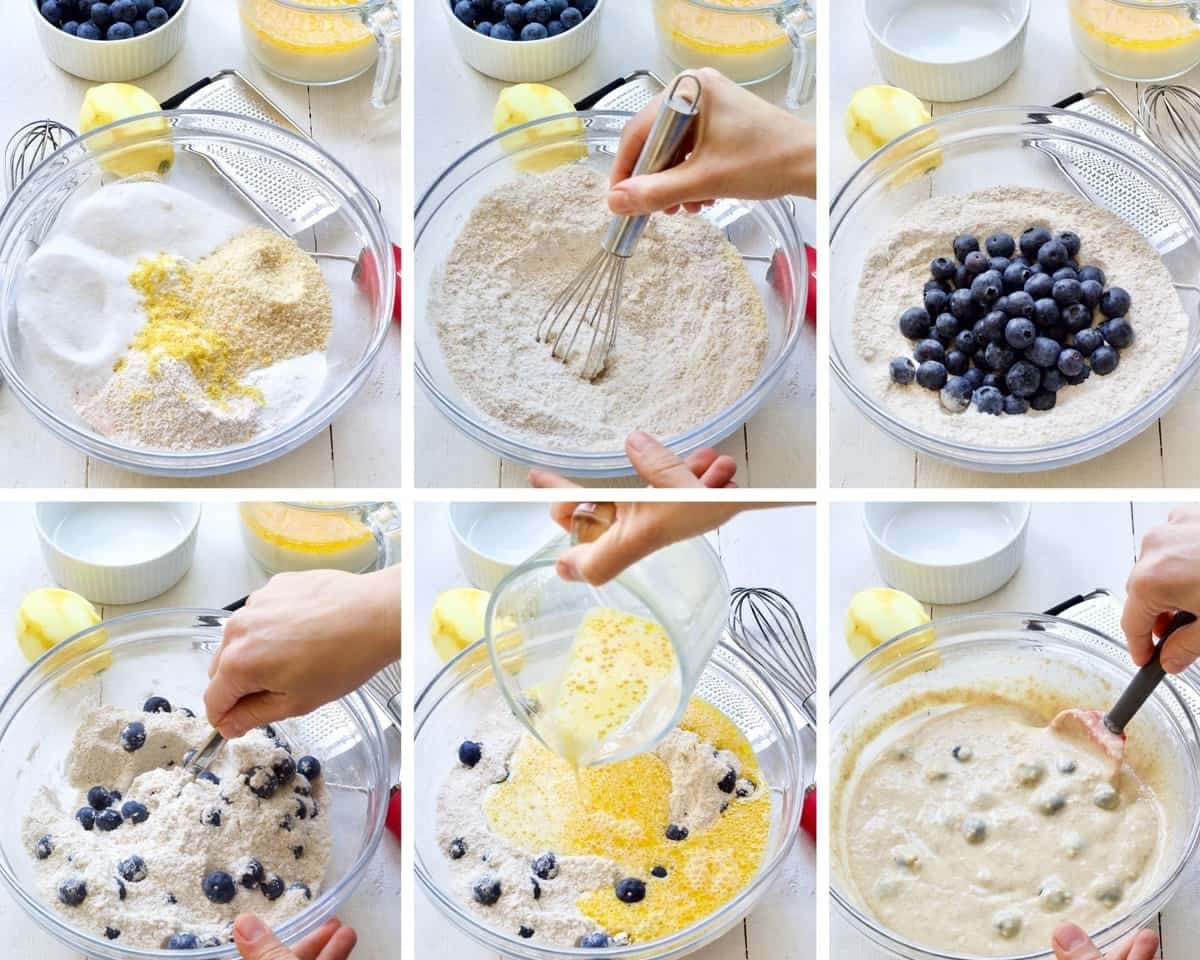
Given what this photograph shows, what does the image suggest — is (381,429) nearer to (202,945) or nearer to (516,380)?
(516,380)

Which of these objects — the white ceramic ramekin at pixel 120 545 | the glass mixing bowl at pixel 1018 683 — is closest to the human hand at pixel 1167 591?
the glass mixing bowl at pixel 1018 683

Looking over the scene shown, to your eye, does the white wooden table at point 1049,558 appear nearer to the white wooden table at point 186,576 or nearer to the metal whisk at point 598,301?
the metal whisk at point 598,301

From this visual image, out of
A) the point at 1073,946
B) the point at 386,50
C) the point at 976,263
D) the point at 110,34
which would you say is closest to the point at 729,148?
the point at 976,263

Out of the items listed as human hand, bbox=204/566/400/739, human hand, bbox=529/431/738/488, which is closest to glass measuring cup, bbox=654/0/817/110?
human hand, bbox=529/431/738/488

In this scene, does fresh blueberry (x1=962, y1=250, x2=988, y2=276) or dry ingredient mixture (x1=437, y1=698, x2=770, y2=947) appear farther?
fresh blueberry (x1=962, y1=250, x2=988, y2=276)

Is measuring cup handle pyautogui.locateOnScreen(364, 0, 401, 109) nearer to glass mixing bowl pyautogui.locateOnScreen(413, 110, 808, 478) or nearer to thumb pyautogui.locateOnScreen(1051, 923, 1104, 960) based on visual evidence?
glass mixing bowl pyautogui.locateOnScreen(413, 110, 808, 478)
